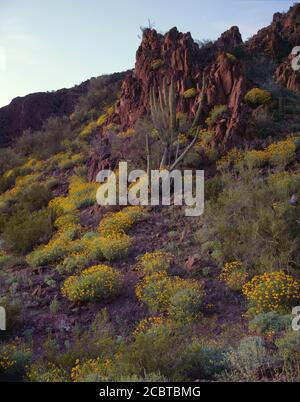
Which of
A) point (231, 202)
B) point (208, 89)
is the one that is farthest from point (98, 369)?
point (208, 89)

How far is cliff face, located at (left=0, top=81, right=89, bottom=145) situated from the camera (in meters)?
32.6

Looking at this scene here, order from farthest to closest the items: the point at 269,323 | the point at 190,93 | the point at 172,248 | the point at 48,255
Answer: the point at 190,93
the point at 48,255
the point at 172,248
the point at 269,323

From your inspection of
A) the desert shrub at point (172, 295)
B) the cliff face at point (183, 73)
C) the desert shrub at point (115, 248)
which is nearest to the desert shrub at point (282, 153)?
the cliff face at point (183, 73)

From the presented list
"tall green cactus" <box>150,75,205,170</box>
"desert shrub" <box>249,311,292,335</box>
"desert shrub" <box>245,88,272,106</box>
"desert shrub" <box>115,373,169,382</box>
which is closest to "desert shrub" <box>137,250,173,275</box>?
"desert shrub" <box>249,311,292,335</box>

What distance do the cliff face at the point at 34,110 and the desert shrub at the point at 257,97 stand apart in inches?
727

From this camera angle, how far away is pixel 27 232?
40.1 ft

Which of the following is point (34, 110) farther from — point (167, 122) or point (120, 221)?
point (120, 221)

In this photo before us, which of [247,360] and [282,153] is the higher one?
[282,153]

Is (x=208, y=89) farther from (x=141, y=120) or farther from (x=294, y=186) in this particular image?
(x=294, y=186)

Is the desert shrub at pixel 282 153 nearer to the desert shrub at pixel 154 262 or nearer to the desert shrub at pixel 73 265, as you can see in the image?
the desert shrub at pixel 154 262

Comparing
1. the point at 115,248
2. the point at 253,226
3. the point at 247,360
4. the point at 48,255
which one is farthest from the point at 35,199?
the point at 247,360

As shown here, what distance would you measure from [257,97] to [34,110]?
2089 centimetres
